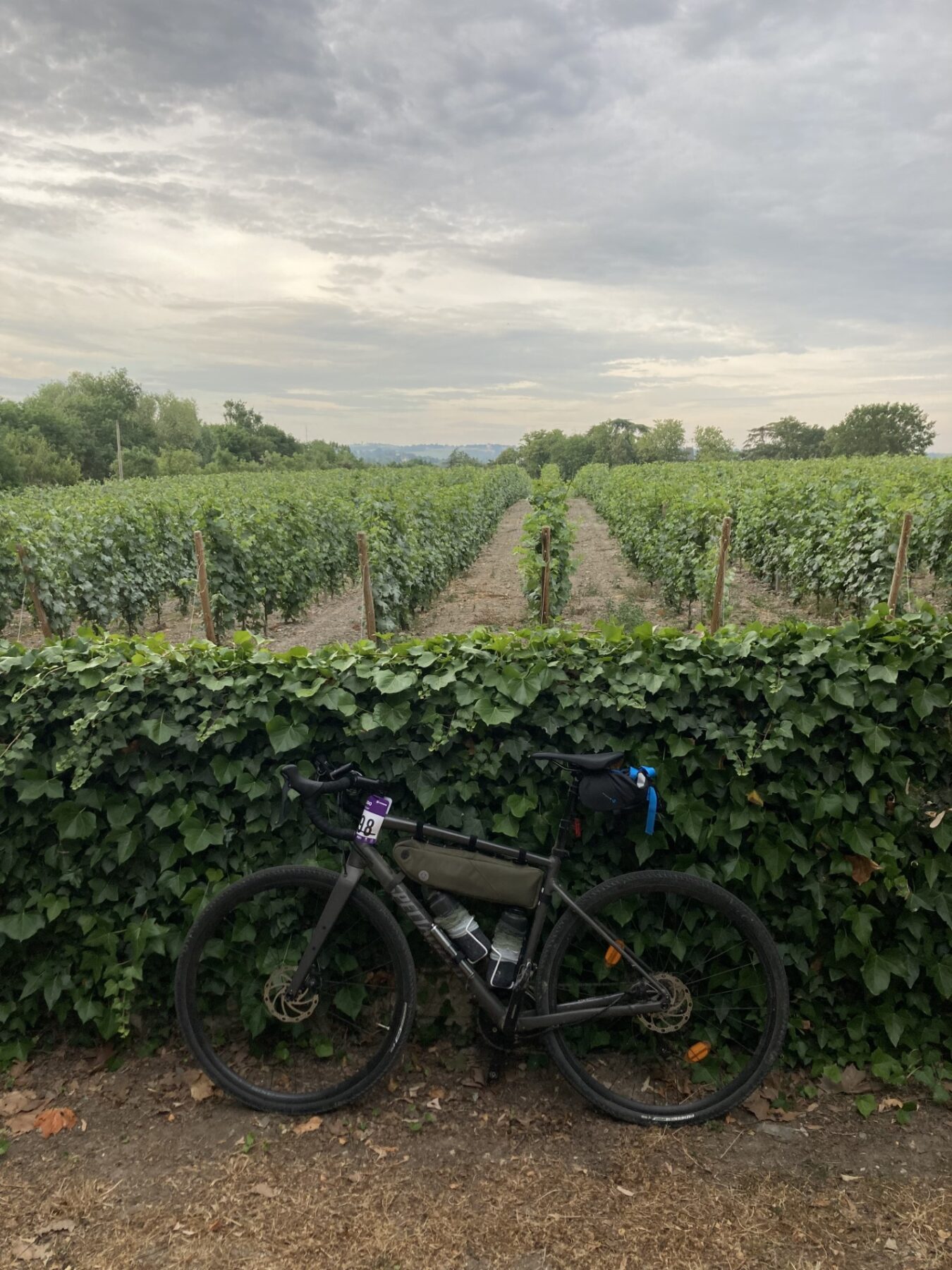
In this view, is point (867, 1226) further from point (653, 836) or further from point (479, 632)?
point (479, 632)

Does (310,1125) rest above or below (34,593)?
below

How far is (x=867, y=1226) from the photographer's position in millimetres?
2531

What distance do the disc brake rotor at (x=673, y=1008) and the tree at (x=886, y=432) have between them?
10935cm

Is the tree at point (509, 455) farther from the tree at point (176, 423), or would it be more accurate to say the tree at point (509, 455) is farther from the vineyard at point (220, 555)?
the vineyard at point (220, 555)

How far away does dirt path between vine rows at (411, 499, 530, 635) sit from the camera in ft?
46.3

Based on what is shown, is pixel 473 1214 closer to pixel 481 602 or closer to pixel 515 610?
pixel 515 610

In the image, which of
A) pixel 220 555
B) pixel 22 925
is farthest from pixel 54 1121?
pixel 220 555

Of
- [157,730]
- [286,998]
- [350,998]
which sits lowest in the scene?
[350,998]

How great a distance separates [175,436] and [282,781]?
110 metres

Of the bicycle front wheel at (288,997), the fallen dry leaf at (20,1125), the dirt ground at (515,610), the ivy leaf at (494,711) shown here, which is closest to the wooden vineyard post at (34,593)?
the dirt ground at (515,610)

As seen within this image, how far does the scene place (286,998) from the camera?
3.02 meters

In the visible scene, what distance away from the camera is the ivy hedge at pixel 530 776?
3078 millimetres

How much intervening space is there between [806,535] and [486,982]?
11.5 meters

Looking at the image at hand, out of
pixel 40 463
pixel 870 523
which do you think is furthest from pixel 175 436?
pixel 870 523
